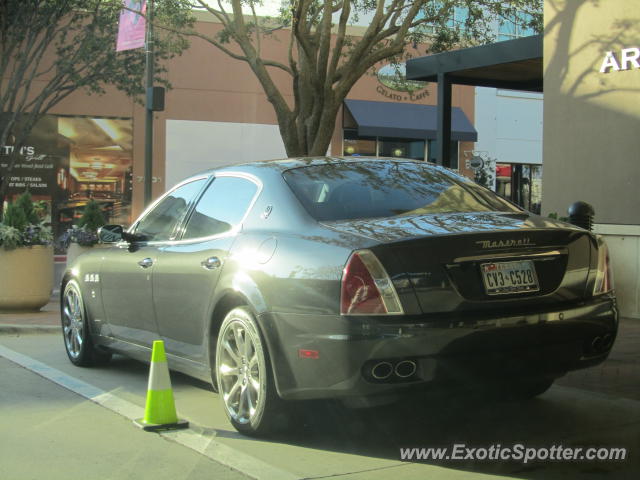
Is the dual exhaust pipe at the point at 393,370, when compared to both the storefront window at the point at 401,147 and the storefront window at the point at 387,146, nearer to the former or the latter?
the storefront window at the point at 387,146

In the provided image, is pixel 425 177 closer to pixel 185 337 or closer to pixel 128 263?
pixel 185 337

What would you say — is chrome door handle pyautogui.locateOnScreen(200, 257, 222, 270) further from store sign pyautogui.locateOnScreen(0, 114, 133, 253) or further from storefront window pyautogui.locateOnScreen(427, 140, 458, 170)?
storefront window pyautogui.locateOnScreen(427, 140, 458, 170)

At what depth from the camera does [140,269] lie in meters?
6.59

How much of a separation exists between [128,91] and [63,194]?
4.04 meters

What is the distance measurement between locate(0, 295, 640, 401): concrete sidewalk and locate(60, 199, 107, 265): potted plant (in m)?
2.17

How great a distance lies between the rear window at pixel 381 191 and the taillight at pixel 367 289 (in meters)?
0.66

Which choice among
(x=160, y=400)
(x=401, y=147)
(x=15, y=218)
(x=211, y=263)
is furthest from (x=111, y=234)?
(x=401, y=147)

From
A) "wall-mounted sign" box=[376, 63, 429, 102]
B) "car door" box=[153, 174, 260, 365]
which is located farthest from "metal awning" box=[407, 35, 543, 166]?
"wall-mounted sign" box=[376, 63, 429, 102]

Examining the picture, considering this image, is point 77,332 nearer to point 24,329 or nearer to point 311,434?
point 24,329

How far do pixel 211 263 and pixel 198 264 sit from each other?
0.61 feet

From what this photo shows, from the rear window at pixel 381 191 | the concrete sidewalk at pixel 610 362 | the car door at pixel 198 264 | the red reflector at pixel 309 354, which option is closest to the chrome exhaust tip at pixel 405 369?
the red reflector at pixel 309 354

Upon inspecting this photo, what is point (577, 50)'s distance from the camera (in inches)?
488

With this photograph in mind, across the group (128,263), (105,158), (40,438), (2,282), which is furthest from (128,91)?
(40,438)

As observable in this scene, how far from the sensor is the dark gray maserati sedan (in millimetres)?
4504
